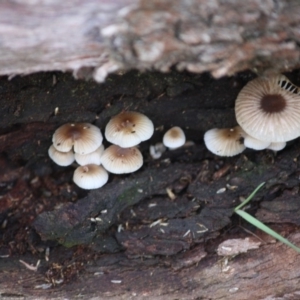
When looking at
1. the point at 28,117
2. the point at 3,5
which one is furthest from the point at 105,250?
the point at 3,5

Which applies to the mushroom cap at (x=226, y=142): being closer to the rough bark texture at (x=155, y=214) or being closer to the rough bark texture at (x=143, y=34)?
the rough bark texture at (x=155, y=214)

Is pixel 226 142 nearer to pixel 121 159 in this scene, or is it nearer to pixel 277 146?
pixel 277 146

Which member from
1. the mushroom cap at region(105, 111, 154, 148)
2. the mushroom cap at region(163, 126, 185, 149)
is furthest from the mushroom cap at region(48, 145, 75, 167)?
the mushroom cap at region(163, 126, 185, 149)

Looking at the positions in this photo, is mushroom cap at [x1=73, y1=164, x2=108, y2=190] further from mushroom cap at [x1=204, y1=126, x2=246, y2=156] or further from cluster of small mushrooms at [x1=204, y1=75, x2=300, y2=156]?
cluster of small mushrooms at [x1=204, y1=75, x2=300, y2=156]

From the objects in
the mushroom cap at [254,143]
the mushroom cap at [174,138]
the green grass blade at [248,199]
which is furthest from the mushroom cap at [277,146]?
the mushroom cap at [174,138]

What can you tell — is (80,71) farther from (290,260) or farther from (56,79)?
(290,260)

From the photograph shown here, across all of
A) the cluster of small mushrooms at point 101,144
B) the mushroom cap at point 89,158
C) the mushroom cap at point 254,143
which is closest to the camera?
the mushroom cap at point 254,143
